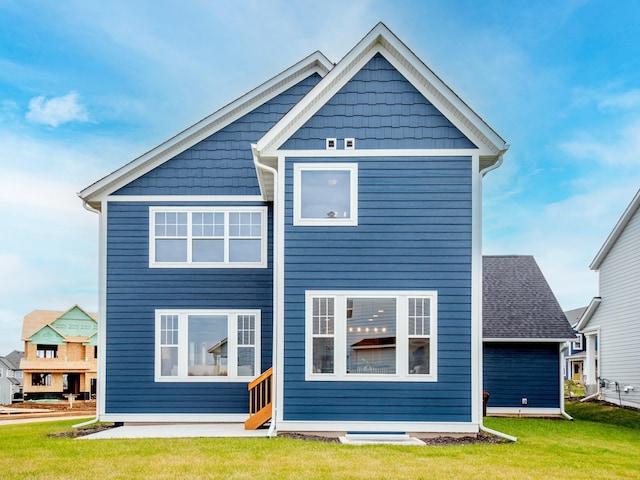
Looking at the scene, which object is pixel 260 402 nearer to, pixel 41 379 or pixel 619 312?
pixel 619 312

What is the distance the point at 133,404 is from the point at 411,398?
6.26 meters

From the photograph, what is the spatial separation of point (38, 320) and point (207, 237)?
77.2ft

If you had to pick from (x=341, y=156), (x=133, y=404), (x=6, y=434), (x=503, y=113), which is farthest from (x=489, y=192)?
(x=6, y=434)

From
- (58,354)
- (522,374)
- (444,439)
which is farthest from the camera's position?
(58,354)

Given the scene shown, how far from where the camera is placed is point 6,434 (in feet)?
36.8

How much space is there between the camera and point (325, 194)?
33.2ft

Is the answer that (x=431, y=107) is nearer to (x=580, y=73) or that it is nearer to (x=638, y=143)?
(x=638, y=143)

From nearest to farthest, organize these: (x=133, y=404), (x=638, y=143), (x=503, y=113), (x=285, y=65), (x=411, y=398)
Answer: (x=411, y=398), (x=133, y=404), (x=285, y=65), (x=638, y=143), (x=503, y=113)

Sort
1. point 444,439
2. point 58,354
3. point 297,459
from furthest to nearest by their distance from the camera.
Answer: point 58,354
point 444,439
point 297,459

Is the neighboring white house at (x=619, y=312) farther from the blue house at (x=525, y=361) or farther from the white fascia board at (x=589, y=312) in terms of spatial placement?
the blue house at (x=525, y=361)

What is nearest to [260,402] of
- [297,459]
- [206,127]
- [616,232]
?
[297,459]

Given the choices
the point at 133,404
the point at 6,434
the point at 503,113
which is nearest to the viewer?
the point at 6,434

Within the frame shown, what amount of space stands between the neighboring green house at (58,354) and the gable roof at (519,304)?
2262cm

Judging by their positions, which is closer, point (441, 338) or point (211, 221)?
point (441, 338)
